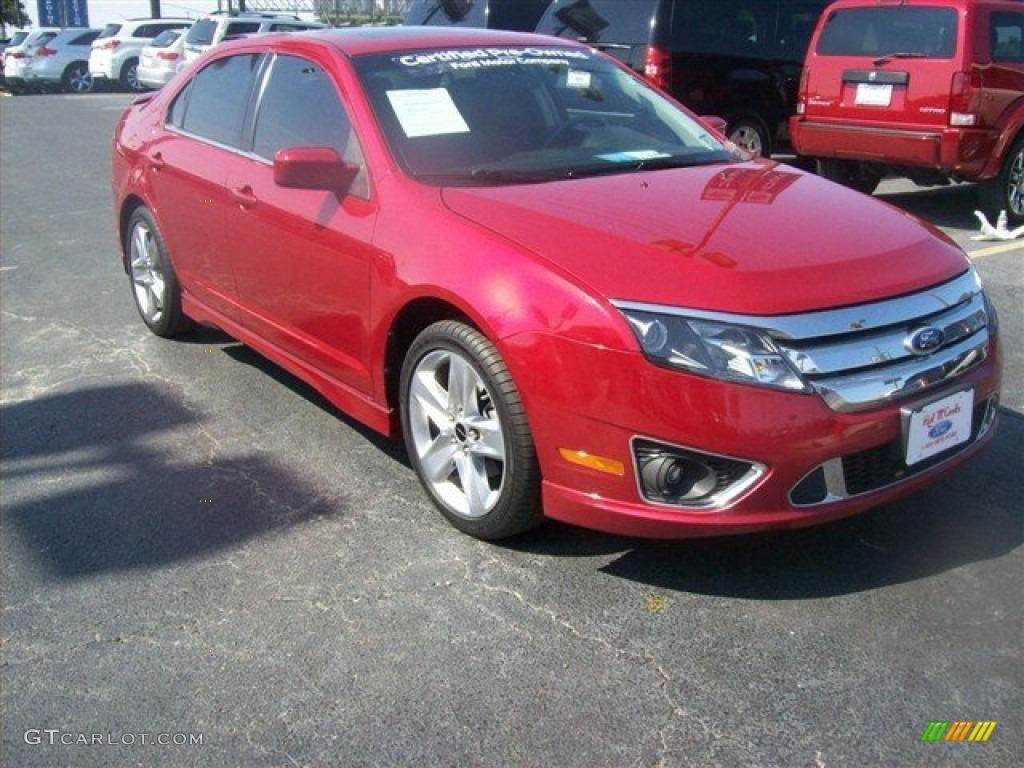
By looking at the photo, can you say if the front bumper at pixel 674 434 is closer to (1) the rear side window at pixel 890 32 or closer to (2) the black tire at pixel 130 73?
(1) the rear side window at pixel 890 32

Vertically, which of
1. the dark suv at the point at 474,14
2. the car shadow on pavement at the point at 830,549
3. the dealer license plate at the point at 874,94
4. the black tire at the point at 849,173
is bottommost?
the car shadow on pavement at the point at 830,549

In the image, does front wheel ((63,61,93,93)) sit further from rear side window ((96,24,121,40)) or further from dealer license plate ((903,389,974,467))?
dealer license plate ((903,389,974,467))

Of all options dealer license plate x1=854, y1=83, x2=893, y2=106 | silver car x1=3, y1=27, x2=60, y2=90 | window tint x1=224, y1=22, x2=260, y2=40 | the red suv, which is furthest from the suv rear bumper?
silver car x1=3, y1=27, x2=60, y2=90

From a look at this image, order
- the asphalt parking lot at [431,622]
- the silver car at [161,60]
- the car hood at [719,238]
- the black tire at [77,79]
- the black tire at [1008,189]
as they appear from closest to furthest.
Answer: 1. the asphalt parking lot at [431,622]
2. the car hood at [719,238]
3. the black tire at [1008,189]
4. the silver car at [161,60]
5. the black tire at [77,79]

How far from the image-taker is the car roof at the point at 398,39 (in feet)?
14.1

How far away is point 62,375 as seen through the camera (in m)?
5.31

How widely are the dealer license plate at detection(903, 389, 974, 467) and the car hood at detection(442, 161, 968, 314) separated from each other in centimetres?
35

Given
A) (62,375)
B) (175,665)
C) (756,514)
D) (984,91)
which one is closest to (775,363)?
(756,514)

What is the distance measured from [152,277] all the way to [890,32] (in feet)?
19.5

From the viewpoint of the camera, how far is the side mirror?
148 inches

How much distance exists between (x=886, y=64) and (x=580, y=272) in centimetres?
630

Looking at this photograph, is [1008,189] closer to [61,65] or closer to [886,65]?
[886,65]

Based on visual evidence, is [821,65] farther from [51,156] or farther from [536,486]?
[51,156]

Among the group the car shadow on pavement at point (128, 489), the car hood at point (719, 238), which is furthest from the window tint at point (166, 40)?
the car hood at point (719, 238)
